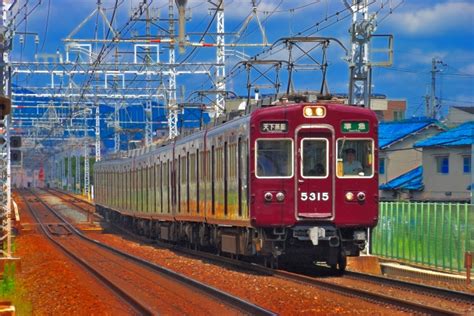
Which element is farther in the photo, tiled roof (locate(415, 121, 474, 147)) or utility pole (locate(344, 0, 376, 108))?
tiled roof (locate(415, 121, 474, 147))

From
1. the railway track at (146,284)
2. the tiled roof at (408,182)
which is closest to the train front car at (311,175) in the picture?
the railway track at (146,284)

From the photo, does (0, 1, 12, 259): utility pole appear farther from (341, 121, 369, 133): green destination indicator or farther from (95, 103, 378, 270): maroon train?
(341, 121, 369, 133): green destination indicator

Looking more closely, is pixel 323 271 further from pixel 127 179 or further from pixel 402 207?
pixel 127 179

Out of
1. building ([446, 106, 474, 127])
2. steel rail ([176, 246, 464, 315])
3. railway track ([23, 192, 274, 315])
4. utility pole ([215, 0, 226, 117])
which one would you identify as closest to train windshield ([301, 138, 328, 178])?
steel rail ([176, 246, 464, 315])

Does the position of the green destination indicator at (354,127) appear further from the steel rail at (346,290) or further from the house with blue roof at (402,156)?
the house with blue roof at (402,156)

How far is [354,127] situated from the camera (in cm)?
1775

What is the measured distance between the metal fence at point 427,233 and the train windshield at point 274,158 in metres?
3.94

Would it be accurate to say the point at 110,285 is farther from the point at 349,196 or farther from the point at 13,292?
the point at 349,196

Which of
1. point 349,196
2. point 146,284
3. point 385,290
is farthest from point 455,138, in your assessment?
point 385,290

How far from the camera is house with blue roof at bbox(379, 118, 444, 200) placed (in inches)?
1772

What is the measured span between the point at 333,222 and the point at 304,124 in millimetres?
1821

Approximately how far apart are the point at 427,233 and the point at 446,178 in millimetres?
20819

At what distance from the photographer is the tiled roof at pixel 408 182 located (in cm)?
4406

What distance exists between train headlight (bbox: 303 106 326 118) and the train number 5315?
4.57ft
